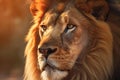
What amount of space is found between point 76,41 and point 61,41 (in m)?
0.09

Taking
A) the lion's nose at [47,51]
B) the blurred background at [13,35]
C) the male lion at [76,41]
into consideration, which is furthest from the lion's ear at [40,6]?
the lion's nose at [47,51]

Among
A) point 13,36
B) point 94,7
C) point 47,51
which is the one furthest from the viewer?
point 13,36

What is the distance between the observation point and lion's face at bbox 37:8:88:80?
7.39ft

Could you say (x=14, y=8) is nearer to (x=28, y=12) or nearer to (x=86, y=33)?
(x=28, y=12)

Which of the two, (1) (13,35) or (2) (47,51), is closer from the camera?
(2) (47,51)

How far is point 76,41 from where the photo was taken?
2.30 m

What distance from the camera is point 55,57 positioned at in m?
2.25

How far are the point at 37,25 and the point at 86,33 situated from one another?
12.5 inches

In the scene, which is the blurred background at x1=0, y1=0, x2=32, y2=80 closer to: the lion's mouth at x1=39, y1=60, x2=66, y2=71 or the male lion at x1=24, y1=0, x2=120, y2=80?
the male lion at x1=24, y1=0, x2=120, y2=80

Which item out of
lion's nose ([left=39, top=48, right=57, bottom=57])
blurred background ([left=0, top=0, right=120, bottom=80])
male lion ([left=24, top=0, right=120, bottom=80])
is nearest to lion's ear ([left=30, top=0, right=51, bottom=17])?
male lion ([left=24, top=0, right=120, bottom=80])

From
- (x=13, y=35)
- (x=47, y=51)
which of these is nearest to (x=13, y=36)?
(x=13, y=35)

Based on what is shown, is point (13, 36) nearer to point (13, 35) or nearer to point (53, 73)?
point (13, 35)

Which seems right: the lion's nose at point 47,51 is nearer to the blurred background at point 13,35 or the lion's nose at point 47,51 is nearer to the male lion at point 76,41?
the male lion at point 76,41

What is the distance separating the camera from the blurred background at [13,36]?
2662mm
